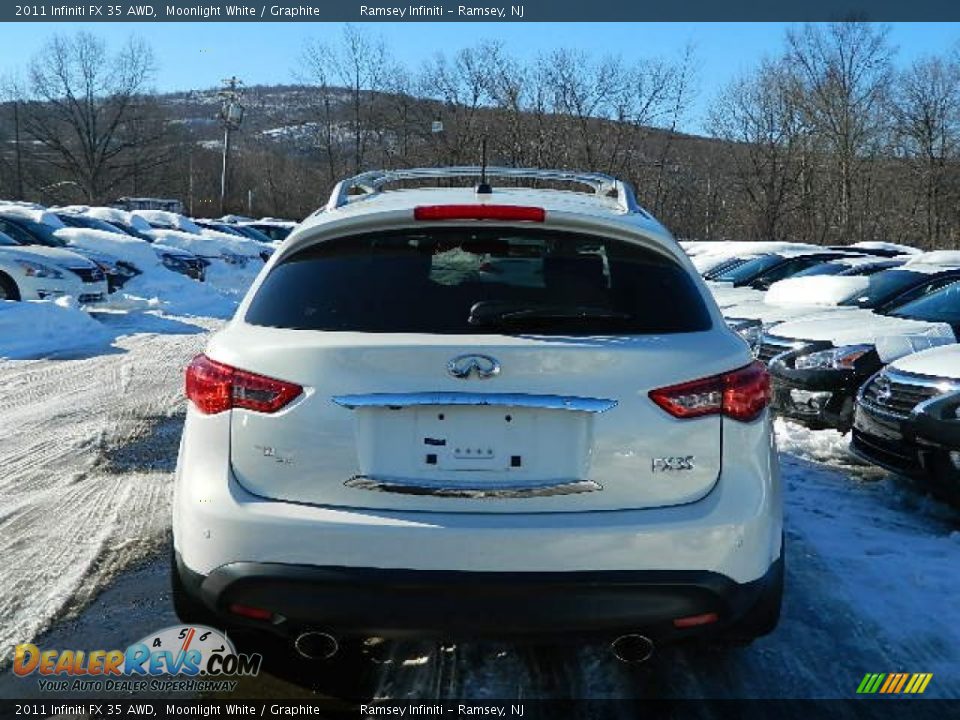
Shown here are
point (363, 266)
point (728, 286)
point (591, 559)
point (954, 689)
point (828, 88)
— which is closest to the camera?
point (591, 559)

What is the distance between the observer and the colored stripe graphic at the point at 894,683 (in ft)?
9.80

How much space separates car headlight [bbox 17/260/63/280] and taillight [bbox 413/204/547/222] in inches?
492

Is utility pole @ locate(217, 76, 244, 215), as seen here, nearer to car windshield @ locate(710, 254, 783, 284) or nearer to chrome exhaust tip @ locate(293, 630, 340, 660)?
car windshield @ locate(710, 254, 783, 284)

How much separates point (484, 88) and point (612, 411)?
35.7 metres

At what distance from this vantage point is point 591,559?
7.94 feet

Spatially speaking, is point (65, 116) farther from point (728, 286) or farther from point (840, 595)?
point (840, 595)

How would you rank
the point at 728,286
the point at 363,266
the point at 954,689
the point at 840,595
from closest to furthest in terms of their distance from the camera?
the point at 363,266 < the point at 954,689 < the point at 840,595 < the point at 728,286

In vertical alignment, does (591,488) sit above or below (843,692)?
above

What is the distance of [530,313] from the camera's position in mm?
2584

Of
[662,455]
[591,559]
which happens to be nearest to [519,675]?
[591,559]

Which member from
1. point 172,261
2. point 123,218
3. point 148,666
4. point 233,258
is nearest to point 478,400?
point 148,666

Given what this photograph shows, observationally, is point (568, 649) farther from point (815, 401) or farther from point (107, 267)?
point (107, 267)

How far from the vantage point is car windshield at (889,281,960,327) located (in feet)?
24.1

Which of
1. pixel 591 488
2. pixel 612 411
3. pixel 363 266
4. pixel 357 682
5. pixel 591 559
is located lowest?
pixel 357 682
